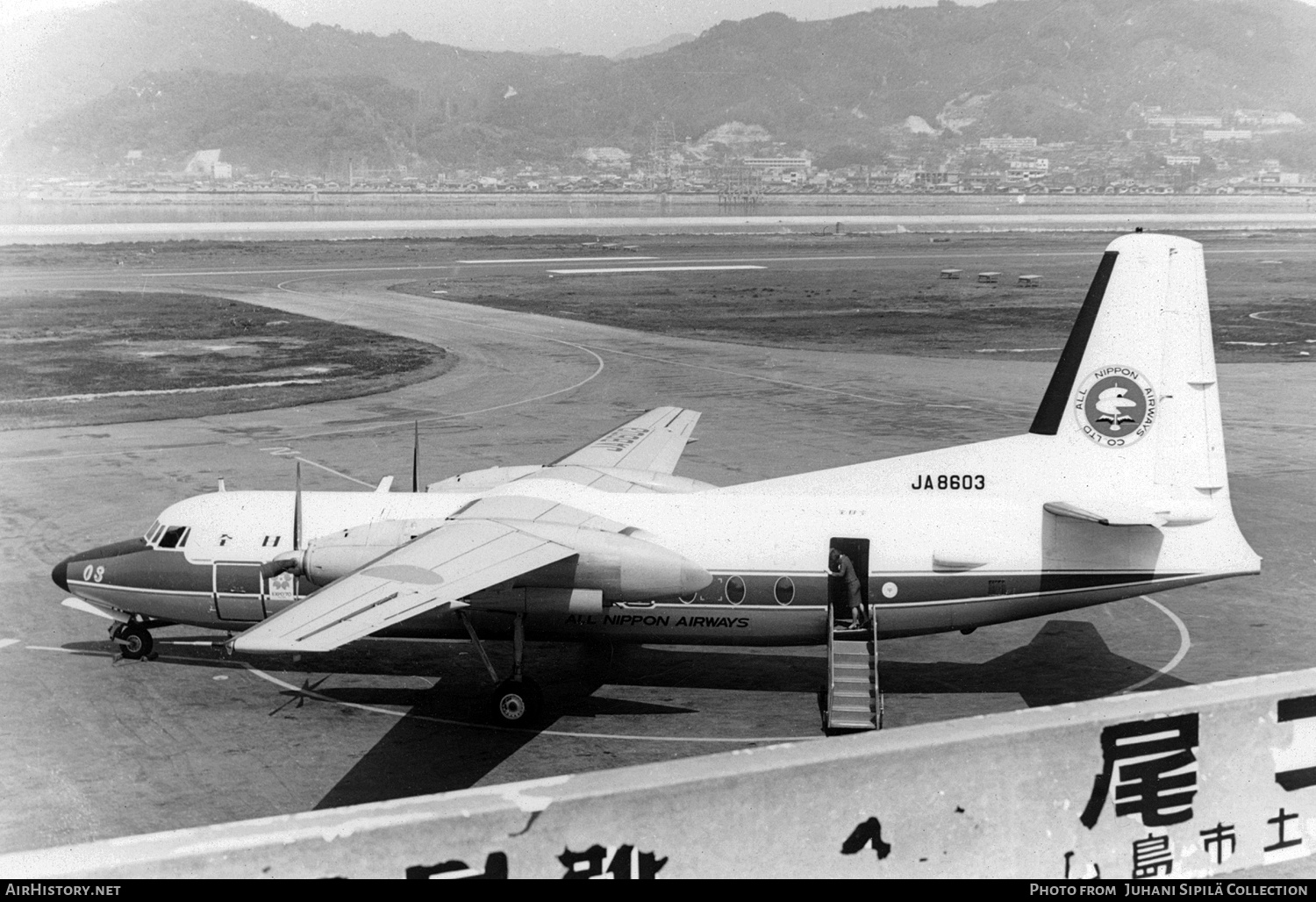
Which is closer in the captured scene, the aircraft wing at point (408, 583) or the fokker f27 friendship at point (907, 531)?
the aircraft wing at point (408, 583)

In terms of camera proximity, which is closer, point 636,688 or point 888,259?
point 636,688

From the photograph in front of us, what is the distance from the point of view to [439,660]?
23922 millimetres

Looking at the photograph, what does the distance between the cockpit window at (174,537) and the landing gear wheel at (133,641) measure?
1943mm

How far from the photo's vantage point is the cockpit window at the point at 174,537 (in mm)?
22688

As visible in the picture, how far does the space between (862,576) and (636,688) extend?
4.80 metres

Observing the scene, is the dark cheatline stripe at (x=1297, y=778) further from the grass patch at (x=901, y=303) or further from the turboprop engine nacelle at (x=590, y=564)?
the grass patch at (x=901, y=303)

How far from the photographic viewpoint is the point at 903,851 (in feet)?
28.5

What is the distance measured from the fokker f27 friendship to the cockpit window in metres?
0.71

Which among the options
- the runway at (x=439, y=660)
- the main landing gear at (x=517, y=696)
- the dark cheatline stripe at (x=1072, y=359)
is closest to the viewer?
the runway at (x=439, y=660)

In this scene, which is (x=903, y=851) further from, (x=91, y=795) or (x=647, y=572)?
(x=91, y=795)

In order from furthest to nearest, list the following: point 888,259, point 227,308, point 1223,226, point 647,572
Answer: point 1223,226, point 888,259, point 227,308, point 647,572

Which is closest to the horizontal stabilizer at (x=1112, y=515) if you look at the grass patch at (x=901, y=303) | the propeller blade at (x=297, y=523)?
the propeller blade at (x=297, y=523)

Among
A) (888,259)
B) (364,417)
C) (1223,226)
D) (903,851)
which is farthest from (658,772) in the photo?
(1223,226)

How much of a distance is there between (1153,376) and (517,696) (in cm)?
1216
